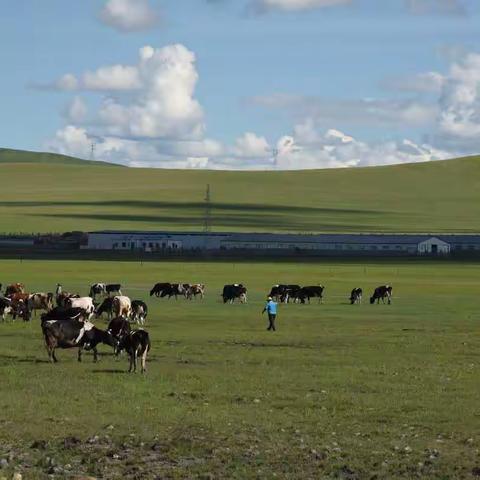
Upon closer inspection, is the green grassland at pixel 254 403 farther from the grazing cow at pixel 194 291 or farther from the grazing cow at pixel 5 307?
the grazing cow at pixel 194 291

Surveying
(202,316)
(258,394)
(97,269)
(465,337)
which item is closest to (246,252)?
(97,269)

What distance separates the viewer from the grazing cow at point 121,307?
150 feet

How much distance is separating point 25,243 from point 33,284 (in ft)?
218

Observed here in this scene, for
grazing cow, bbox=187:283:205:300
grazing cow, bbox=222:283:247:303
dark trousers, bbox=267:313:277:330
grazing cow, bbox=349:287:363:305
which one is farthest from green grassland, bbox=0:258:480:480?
grazing cow, bbox=187:283:205:300

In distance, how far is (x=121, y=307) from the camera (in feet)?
150

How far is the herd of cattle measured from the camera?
32031 millimetres

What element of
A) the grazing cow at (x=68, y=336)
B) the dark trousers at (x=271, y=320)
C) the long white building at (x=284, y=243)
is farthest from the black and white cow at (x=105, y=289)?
the long white building at (x=284, y=243)

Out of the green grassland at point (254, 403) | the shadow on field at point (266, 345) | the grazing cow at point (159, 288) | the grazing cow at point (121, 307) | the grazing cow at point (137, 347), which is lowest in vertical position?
the green grassland at point (254, 403)

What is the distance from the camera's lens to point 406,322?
1891 inches

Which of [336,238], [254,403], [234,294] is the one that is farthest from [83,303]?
[336,238]

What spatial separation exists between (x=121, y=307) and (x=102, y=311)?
104 cm

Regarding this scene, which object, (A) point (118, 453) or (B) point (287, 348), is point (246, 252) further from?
(A) point (118, 453)

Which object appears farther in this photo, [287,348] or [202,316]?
[202,316]

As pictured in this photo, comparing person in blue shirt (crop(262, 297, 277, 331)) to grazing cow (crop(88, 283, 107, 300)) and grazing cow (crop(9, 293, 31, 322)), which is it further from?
grazing cow (crop(88, 283, 107, 300))
